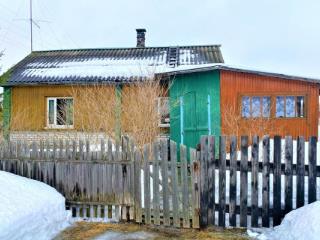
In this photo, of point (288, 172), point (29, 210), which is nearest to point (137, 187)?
point (29, 210)

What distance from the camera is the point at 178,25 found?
3684cm

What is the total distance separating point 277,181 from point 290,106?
312 inches

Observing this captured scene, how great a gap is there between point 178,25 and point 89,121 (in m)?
27.2

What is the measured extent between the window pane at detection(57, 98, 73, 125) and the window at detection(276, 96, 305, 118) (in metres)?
8.13

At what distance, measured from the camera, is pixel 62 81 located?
15078mm

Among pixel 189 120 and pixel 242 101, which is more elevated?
pixel 242 101

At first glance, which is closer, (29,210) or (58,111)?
(29,210)

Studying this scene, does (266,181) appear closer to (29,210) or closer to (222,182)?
(222,182)

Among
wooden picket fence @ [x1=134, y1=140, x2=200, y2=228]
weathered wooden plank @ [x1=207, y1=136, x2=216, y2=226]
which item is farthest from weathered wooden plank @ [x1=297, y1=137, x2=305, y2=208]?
wooden picket fence @ [x1=134, y1=140, x2=200, y2=228]

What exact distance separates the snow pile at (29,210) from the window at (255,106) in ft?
27.2

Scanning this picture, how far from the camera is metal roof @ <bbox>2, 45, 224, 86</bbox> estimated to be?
15.0 meters

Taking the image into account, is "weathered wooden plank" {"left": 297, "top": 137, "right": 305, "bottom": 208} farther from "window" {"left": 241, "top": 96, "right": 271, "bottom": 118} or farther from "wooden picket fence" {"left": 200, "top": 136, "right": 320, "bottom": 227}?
"window" {"left": 241, "top": 96, "right": 271, "bottom": 118}

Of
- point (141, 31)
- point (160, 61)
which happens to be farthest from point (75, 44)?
point (160, 61)

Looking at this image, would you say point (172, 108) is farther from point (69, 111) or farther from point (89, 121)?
point (69, 111)
